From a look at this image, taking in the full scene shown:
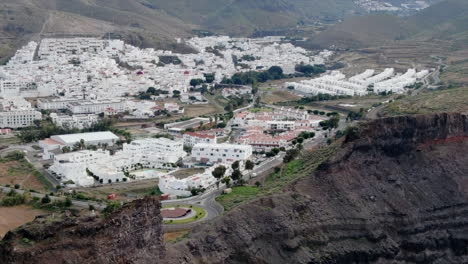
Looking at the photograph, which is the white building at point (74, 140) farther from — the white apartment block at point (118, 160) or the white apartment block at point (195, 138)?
the white apartment block at point (195, 138)

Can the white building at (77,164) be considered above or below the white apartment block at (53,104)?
below

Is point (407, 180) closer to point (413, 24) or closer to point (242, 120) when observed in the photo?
point (242, 120)

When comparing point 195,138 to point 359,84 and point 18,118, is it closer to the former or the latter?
point 18,118

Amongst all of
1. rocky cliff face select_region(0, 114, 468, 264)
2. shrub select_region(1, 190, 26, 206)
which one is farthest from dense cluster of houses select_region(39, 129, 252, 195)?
rocky cliff face select_region(0, 114, 468, 264)

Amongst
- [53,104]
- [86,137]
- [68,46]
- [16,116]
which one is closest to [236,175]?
[86,137]

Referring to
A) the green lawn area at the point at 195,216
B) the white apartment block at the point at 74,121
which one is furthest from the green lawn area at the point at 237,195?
the white apartment block at the point at 74,121

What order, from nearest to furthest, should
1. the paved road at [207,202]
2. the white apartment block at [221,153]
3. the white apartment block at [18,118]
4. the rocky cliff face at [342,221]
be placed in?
the rocky cliff face at [342,221]
the paved road at [207,202]
the white apartment block at [221,153]
the white apartment block at [18,118]

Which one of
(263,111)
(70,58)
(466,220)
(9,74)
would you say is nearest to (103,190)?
(466,220)
